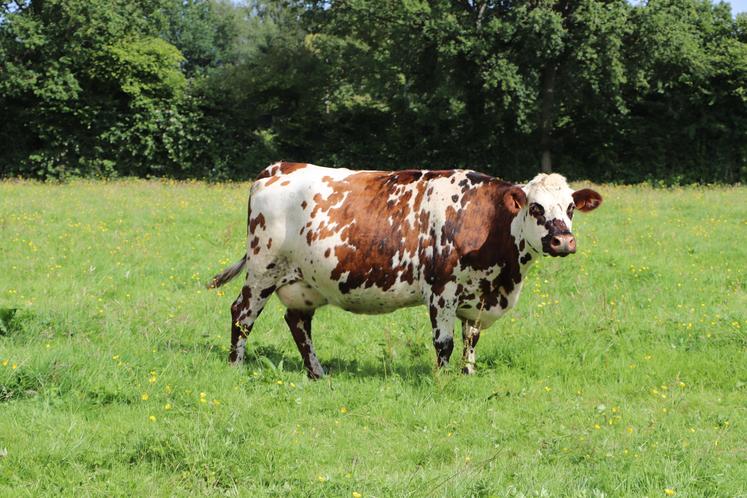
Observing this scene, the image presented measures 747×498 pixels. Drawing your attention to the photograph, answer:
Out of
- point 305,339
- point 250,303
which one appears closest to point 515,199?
point 305,339

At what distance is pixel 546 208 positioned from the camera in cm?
734

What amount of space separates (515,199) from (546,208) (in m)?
0.31

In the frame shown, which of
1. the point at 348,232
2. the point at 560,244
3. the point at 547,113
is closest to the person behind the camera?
the point at 560,244

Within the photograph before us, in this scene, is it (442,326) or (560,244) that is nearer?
(560,244)

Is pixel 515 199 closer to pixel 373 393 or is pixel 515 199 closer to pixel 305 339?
pixel 373 393

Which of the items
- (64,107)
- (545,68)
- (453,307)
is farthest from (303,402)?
(64,107)

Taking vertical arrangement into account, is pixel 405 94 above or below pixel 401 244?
above

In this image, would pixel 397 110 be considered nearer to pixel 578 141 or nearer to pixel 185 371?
pixel 578 141

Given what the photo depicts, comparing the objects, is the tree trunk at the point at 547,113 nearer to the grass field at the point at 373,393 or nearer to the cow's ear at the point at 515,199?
the grass field at the point at 373,393

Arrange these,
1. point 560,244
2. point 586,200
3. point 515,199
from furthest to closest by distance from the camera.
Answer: point 586,200 → point 515,199 → point 560,244

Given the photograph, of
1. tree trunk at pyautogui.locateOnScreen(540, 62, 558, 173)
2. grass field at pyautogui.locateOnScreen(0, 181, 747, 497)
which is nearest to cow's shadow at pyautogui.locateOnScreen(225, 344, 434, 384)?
grass field at pyautogui.locateOnScreen(0, 181, 747, 497)

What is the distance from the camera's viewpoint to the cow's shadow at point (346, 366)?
7773mm

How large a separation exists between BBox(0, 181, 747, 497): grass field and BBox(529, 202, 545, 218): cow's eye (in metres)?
1.62

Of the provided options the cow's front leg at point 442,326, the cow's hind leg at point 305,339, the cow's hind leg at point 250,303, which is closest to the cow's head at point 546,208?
the cow's front leg at point 442,326
